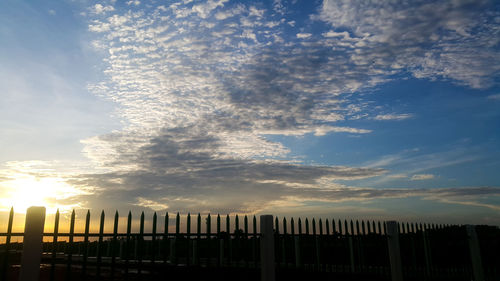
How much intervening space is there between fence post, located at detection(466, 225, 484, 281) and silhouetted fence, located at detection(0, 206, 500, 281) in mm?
34

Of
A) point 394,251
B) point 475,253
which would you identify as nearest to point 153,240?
point 394,251

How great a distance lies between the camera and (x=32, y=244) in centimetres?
713

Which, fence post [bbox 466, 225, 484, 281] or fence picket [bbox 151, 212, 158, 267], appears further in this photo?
fence post [bbox 466, 225, 484, 281]

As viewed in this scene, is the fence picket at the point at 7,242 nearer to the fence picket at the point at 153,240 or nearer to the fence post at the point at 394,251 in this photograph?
the fence picket at the point at 153,240

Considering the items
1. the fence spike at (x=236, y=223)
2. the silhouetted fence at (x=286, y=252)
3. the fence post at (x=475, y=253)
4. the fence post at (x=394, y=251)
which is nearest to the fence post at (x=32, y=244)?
the silhouetted fence at (x=286, y=252)

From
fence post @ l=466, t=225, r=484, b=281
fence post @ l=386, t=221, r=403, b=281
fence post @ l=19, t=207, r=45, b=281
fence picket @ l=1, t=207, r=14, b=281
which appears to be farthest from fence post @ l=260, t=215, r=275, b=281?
fence post @ l=466, t=225, r=484, b=281

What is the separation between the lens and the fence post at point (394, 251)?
1153 cm

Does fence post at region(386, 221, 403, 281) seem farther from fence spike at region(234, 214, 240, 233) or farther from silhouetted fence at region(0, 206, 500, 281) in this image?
fence spike at region(234, 214, 240, 233)

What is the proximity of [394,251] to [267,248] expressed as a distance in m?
5.50

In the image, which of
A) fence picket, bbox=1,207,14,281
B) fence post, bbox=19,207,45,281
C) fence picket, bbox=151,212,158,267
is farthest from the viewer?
fence picket, bbox=151,212,158,267

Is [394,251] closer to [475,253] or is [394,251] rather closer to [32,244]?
[475,253]

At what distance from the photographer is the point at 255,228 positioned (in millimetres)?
8773

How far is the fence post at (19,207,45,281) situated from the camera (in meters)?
7.01

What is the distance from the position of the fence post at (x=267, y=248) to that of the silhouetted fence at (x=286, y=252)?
0.05 meters
